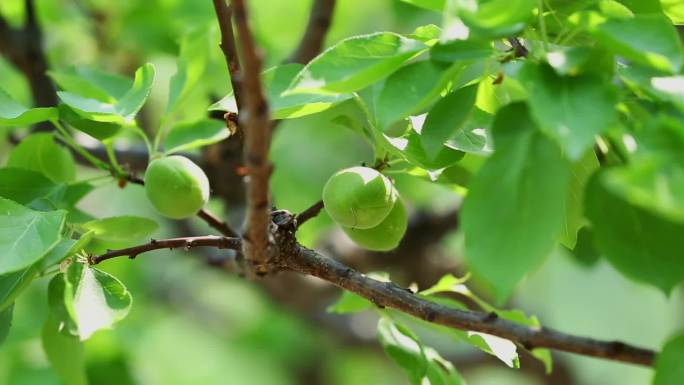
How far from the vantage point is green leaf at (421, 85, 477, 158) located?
0.73m

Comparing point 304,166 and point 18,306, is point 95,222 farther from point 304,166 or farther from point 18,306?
point 304,166

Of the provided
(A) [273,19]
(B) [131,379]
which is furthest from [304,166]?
(B) [131,379]

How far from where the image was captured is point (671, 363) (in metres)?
0.64

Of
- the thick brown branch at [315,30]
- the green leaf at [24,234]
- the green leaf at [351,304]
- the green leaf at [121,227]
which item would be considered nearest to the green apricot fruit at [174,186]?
the green leaf at [121,227]

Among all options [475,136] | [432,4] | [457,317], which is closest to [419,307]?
[457,317]

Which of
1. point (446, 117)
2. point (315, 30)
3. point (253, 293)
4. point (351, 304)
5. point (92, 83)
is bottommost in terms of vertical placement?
point (253, 293)

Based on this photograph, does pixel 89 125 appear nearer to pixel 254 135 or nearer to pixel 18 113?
pixel 18 113

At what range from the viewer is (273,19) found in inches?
87.5

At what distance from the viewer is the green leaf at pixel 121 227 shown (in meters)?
0.92

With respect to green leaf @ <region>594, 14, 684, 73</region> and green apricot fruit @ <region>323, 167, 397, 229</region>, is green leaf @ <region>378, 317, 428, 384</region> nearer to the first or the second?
green apricot fruit @ <region>323, 167, 397, 229</region>

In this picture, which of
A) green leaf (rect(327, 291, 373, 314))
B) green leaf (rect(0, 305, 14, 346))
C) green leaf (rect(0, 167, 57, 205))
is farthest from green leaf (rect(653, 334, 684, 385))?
green leaf (rect(0, 167, 57, 205))

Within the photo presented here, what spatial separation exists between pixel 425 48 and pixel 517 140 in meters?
0.14

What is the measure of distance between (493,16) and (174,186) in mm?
414

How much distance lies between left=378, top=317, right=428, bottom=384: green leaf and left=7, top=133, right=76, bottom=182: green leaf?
45 centimetres
